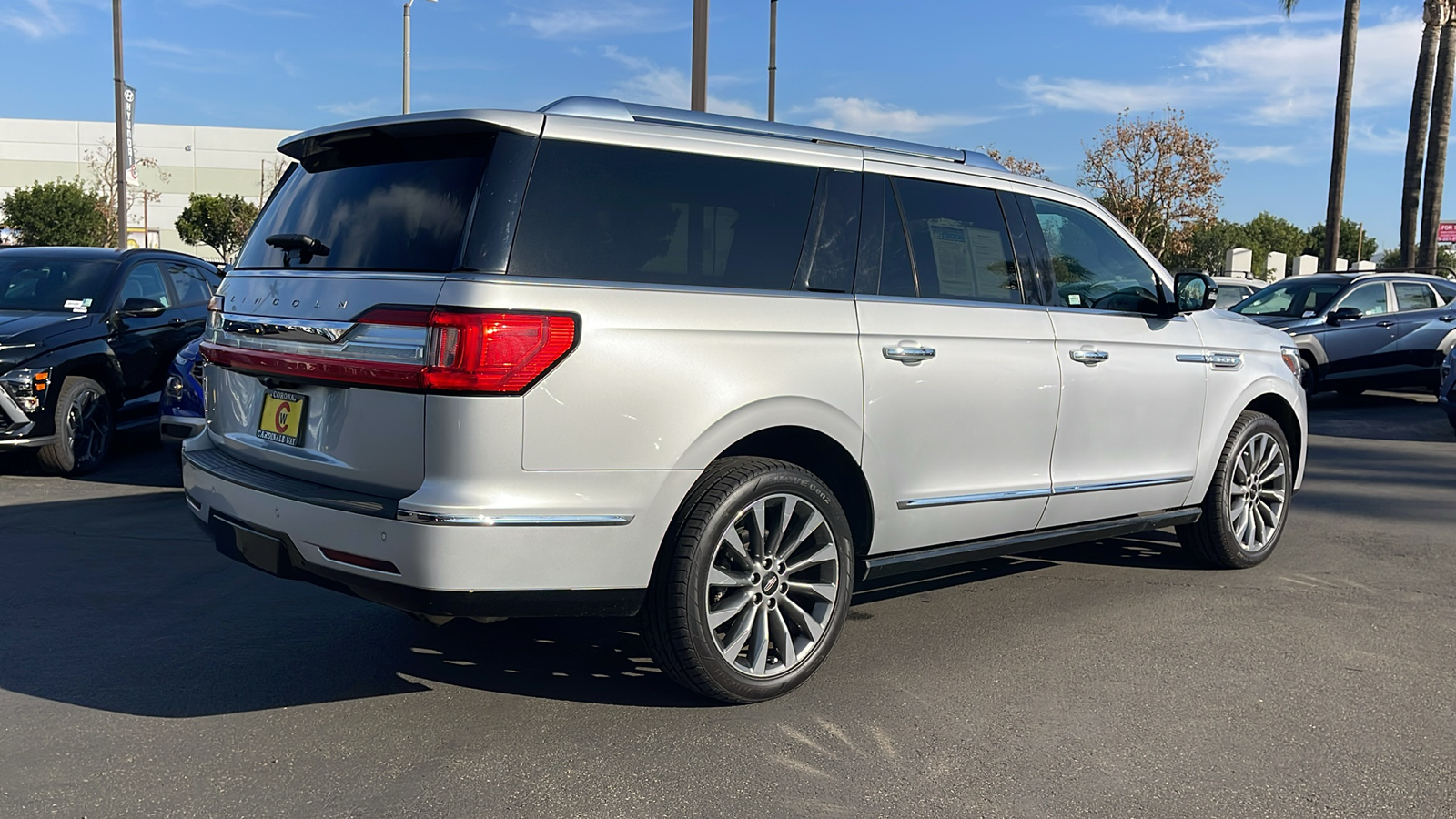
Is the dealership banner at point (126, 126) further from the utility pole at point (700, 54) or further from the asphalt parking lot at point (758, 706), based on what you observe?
the asphalt parking lot at point (758, 706)

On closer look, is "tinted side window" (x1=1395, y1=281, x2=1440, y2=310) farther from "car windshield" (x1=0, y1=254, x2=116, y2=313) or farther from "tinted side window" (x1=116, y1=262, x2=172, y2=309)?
"car windshield" (x1=0, y1=254, x2=116, y2=313)

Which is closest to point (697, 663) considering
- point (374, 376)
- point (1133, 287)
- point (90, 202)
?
point (374, 376)

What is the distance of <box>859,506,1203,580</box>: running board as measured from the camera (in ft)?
14.6

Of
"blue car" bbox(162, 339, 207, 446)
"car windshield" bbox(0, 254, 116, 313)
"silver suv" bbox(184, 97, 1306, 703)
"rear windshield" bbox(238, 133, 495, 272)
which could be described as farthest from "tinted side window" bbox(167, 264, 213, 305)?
"rear windshield" bbox(238, 133, 495, 272)

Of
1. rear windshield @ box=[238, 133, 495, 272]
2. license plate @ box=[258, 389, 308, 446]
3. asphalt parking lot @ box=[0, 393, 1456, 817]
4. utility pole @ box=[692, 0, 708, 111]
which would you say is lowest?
asphalt parking lot @ box=[0, 393, 1456, 817]

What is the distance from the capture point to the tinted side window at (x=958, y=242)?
4.58 m

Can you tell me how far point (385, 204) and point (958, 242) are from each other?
2.26 meters

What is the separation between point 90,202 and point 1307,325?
154 ft

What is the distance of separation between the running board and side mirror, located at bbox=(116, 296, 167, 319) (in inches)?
281

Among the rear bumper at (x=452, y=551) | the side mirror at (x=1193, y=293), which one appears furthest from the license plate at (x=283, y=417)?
the side mirror at (x=1193, y=293)

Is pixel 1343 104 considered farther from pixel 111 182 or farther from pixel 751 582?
pixel 111 182

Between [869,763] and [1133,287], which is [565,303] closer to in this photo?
[869,763]

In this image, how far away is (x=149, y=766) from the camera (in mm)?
3410

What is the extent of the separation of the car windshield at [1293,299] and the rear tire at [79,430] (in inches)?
493
